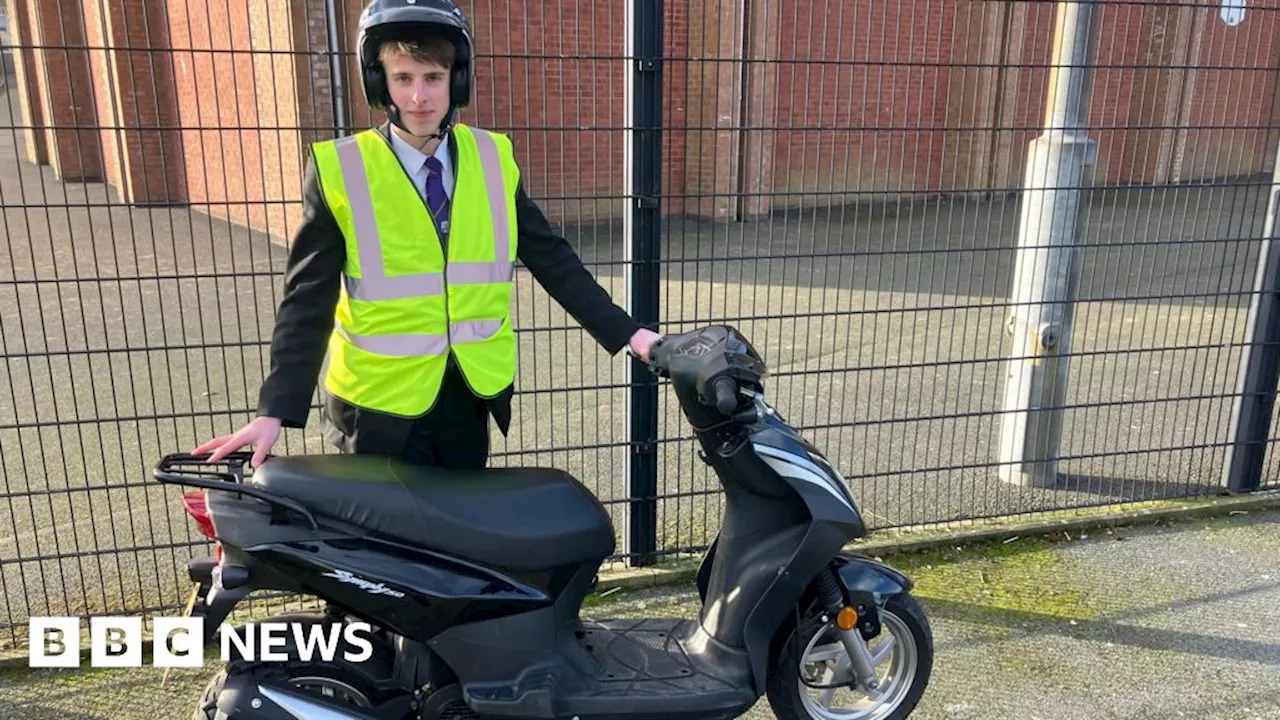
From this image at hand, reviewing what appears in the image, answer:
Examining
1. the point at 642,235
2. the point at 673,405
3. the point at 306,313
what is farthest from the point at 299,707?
the point at 673,405

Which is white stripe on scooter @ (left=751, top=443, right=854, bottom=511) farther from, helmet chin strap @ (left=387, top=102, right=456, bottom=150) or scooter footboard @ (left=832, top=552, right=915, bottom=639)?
helmet chin strap @ (left=387, top=102, right=456, bottom=150)

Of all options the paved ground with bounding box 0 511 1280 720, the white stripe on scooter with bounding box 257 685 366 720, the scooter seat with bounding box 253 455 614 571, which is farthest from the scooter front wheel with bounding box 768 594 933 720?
the white stripe on scooter with bounding box 257 685 366 720

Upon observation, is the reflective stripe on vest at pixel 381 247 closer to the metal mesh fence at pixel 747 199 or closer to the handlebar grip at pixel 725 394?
the metal mesh fence at pixel 747 199

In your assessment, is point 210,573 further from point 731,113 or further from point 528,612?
Result: point 731,113

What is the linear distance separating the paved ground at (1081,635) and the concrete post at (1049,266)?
22.4 inches

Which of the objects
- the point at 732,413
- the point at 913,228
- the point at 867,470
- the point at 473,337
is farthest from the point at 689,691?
the point at 867,470

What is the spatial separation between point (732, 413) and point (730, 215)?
58.8 inches

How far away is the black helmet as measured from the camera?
7.14 feet

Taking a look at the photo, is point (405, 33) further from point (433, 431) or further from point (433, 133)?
point (433, 431)

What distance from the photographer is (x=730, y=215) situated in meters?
3.67

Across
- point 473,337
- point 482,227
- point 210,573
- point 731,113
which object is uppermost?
Answer: point 731,113

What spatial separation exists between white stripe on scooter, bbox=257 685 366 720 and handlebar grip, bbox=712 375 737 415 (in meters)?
1.13

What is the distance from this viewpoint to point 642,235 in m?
3.29

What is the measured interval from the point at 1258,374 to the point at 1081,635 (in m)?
1.79
